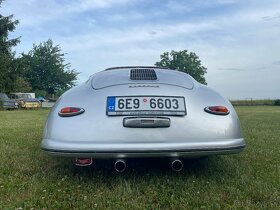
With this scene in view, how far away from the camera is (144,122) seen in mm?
2811

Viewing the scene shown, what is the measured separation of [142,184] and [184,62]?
76.0 meters

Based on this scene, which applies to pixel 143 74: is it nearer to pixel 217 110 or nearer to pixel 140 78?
pixel 140 78

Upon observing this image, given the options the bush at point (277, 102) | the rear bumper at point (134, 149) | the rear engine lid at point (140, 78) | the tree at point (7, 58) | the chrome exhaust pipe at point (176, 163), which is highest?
the tree at point (7, 58)

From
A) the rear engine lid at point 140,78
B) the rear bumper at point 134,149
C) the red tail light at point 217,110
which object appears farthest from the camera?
the rear engine lid at point 140,78

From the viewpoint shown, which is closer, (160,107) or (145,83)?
(160,107)

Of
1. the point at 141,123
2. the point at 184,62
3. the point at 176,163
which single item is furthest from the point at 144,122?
the point at 184,62

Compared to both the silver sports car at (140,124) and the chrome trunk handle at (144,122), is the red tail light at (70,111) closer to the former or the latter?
the silver sports car at (140,124)

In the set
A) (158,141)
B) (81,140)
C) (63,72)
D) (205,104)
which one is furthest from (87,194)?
(63,72)

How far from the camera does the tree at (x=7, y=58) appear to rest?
3112 cm

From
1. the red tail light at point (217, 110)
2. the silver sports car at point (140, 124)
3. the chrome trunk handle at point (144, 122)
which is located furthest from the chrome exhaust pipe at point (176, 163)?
the red tail light at point (217, 110)

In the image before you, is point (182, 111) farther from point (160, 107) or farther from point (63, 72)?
point (63, 72)

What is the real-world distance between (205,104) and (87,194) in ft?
3.84

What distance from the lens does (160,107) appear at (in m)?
2.87

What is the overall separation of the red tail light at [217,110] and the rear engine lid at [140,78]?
0.88 feet
